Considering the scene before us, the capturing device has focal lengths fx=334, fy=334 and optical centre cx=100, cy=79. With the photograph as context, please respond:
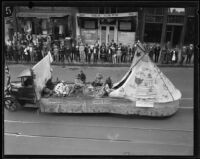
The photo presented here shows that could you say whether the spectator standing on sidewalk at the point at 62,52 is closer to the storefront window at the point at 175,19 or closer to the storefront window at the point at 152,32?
the storefront window at the point at 152,32

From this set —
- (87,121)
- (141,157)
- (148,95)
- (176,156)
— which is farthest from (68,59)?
→ (176,156)

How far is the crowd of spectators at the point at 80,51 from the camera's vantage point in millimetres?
6012

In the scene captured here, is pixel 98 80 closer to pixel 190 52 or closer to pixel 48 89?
pixel 48 89

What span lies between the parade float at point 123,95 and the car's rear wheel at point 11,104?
2cm

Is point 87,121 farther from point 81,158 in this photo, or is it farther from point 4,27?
point 4,27

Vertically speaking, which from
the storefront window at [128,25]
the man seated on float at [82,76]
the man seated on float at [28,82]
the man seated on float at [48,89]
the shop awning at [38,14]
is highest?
the shop awning at [38,14]

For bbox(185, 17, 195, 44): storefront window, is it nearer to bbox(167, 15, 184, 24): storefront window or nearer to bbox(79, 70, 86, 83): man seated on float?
bbox(167, 15, 184, 24): storefront window

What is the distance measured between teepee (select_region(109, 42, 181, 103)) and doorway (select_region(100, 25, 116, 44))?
522mm

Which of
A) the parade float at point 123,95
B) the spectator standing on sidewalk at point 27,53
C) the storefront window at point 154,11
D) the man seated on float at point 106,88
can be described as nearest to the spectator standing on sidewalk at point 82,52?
the parade float at point 123,95

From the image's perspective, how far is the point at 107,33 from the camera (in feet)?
19.9

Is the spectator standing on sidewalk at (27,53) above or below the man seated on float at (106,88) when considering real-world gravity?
above

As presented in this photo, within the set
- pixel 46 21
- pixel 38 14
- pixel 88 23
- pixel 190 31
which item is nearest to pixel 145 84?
pixel 190 31

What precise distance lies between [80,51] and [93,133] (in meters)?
1.53

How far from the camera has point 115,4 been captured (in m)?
5.66
